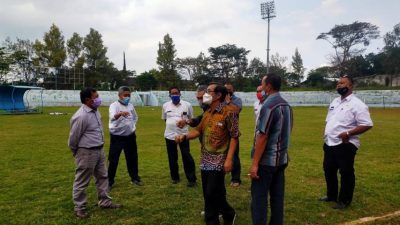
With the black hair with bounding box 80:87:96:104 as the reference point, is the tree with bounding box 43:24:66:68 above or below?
above

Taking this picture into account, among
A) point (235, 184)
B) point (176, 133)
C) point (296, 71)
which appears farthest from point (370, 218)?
point (296, 71)

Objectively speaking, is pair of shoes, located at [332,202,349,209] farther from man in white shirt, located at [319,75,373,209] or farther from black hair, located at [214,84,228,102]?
black hair, located at [214,84,228,102]

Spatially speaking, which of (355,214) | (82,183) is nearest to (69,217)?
(82,183)

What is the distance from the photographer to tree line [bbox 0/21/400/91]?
196 feet

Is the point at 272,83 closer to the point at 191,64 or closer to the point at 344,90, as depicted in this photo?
the point at 344,90

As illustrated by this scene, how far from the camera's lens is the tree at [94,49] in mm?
66562

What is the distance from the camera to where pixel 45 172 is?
8.69m

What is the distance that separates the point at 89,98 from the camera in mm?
5695

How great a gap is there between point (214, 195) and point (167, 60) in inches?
2563

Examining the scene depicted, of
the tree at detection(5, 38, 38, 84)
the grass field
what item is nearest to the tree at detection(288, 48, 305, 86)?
the tree at detection(5, 38, 38, 84)

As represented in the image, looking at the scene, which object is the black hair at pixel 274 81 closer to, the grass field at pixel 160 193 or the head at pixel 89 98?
the grass field at pixel 160 193

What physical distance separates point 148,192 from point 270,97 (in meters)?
3.52

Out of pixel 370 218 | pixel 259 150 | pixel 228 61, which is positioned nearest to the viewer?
pixel 259 150

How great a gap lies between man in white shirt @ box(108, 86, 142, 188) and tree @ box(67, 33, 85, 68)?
59839mm
